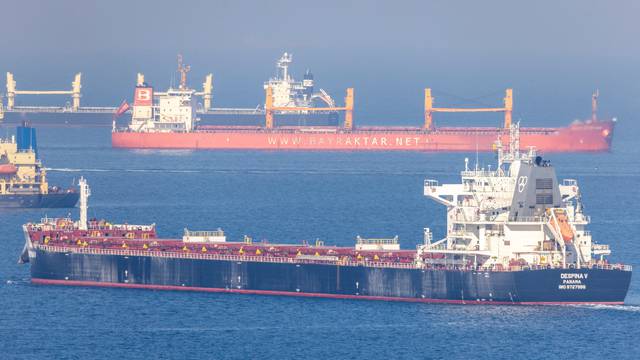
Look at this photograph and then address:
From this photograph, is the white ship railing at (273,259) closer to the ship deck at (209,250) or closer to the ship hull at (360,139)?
the ship deck at (209,250)

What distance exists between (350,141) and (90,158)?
92.5 feet

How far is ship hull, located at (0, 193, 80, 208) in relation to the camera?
352 feet

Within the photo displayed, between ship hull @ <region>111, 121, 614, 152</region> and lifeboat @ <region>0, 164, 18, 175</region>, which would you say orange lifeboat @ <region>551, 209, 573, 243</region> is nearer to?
lifeboat @ <region>0, 164, 18, 175</region>

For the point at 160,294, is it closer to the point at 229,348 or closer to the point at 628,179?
the point at 229,348

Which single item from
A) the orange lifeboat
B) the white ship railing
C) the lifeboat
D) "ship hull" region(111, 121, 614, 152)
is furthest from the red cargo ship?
the orange lifeboat

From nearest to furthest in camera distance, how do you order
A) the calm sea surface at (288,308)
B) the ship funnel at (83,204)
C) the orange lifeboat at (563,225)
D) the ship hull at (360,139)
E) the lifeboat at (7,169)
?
the calm sea surface at (288,308) < the orange lifeboat at (563,225) < the ship funnel at (83,204) < the lifeboat at (7,169) < the ship hull at (360,139)

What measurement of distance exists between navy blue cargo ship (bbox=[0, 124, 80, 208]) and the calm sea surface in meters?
1.20

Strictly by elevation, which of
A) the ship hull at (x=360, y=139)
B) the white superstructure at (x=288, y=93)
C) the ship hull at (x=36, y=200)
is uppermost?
the white superstructure at (x=288, y=93)

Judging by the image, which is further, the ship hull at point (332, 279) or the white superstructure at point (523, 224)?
the white superstructure at point (523, 224)

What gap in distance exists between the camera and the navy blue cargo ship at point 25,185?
107375mm

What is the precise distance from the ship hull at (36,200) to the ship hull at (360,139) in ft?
212

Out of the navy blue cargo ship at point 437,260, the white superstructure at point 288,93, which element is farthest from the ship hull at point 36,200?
the white superstructure at point 288,93

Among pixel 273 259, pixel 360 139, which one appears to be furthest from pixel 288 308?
pixel 360 139

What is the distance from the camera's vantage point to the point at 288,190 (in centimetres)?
12244
